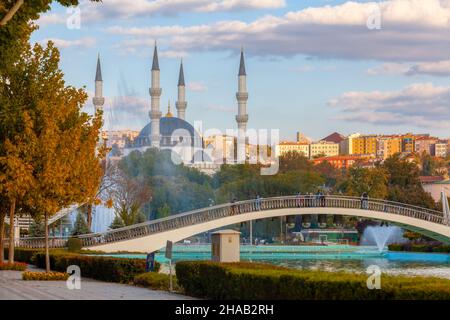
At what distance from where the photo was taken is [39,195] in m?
28.6

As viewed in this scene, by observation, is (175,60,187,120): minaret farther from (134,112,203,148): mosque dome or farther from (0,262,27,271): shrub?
(0,262,27,271): shrub

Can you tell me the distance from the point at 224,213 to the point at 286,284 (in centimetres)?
3565

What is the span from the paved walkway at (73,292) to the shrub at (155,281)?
1.21 feet

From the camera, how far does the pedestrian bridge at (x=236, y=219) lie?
166ft

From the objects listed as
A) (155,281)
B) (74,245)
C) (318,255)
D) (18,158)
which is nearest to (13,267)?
(18,158)

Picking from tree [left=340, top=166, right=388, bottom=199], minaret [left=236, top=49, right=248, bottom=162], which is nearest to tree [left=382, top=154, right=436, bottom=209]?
tree [left=340, top=166, right=388, bottom=199]

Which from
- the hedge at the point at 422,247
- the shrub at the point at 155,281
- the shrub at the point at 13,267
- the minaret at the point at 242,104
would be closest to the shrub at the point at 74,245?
the shrub at the point at 13,267

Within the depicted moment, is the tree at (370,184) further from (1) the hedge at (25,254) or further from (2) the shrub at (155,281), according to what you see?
(2) the shrub at (155,281)

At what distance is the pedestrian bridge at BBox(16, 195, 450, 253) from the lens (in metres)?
50.5

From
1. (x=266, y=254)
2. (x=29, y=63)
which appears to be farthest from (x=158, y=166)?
(x=29, y=63)

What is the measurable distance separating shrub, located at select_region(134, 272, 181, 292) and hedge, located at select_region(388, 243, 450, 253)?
42239 millimetres

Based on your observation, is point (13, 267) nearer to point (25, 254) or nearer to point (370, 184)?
point (25, 254)

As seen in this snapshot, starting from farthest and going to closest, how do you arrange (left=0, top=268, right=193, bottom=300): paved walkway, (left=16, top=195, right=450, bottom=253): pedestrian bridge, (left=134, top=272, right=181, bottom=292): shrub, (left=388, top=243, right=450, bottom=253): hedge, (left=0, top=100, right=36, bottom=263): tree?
(left=388, top=243, right=450, bottom=253): hedge
(left=16, top=195, right=450, bottom=253): pedestrian bridge
(left=0, top=100, right=36, bottom=263): tree
(left=134, top=272, right=181, bottom=292): shrub
(left=0, top=268, right=193, bottom=300): paved walkway
